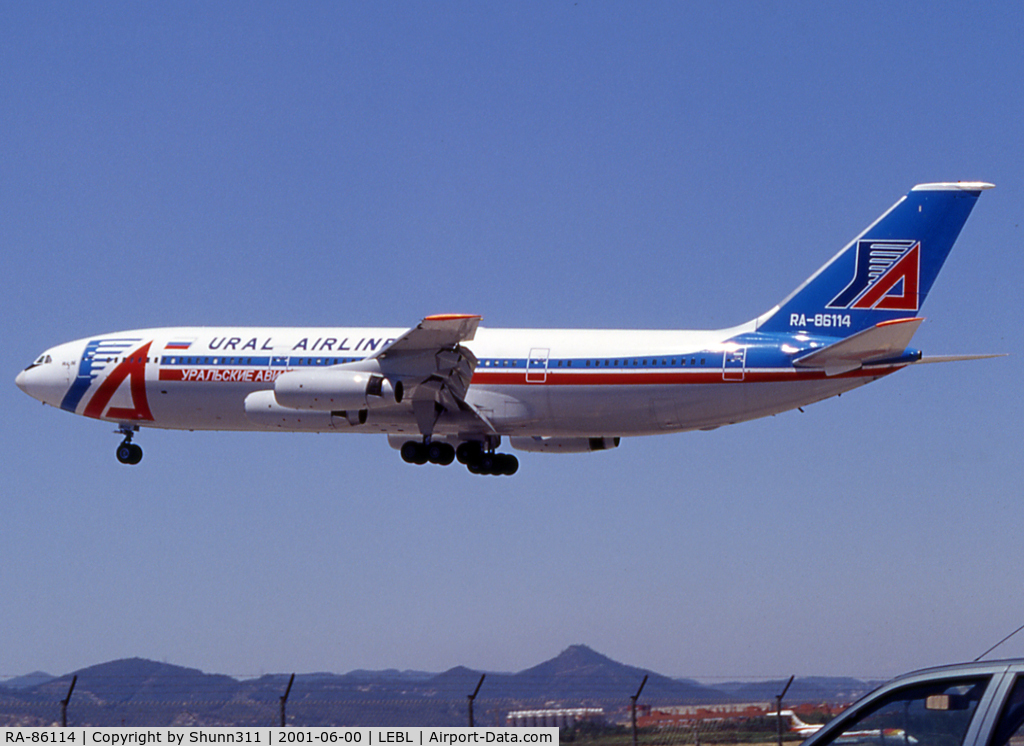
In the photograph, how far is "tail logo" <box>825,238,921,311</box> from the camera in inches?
1490

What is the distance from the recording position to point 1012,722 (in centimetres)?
823

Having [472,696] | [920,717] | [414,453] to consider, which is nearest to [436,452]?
[414,453]

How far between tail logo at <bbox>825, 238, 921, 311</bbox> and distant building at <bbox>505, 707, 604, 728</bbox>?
21.0 meters

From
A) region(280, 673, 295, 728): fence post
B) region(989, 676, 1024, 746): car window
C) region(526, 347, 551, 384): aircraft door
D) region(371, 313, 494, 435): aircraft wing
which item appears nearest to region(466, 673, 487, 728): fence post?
region(280, 673, 295, 728): fence post

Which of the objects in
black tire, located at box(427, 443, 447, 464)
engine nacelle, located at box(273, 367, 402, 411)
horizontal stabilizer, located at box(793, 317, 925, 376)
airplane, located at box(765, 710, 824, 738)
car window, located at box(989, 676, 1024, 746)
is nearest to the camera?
car window, located at box(989, 676, 1024, 746)

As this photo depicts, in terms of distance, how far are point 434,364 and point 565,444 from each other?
7.88 metres

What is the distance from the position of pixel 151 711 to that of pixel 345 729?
385 centimetres

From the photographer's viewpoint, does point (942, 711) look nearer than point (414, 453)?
Yes

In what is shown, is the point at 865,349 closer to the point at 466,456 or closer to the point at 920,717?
the point at 466,456

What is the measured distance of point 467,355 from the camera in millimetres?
37688

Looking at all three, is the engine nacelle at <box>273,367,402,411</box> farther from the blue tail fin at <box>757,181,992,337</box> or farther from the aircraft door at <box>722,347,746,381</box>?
the blue tail fin at <box>757,181,992,337</box>

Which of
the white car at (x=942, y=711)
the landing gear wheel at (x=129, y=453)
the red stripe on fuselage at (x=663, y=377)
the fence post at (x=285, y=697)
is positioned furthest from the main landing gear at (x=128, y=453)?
the white car at (x=942, y=711)

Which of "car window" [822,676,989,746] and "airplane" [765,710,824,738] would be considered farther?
"airplane" [765,710,824,738]
